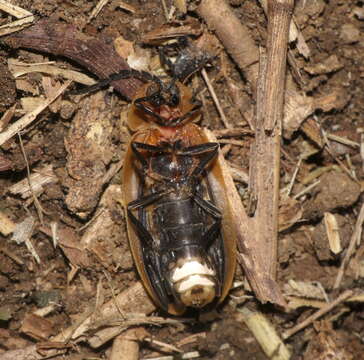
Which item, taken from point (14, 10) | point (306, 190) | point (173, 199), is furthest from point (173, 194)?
point (14, 10)

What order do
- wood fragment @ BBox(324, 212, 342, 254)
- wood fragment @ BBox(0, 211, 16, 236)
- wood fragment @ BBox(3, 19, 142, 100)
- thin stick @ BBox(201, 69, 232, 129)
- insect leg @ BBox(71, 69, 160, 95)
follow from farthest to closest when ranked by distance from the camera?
wood fragment @ BBox(324, 212, 342, 254) < thin stick @ BBox(201, 69, 232, 129) < wood fragment @ BBox(0, 211, 16, 236) < insect leg @ BBox(71, 69, 160, 95) < wood fragment @ BBox(3, 19, 142, 100)

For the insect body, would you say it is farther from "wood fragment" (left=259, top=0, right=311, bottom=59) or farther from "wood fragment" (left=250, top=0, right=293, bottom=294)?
"wood fragment" (left=259, top=0, right=311, bottom=59)

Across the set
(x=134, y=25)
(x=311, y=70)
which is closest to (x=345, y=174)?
(x=311, y=70)

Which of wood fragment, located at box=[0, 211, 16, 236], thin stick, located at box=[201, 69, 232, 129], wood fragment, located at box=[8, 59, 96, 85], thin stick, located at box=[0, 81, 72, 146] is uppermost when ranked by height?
wood fragment, located at box=[8, 59, 96, 85]

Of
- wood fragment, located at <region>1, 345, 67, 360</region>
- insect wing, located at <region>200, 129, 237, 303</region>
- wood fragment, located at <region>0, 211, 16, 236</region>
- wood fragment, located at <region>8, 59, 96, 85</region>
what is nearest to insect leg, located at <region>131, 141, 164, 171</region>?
insect wing, located at <region>200, 129, 237, 303</region>

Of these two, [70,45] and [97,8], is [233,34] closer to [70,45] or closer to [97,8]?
[97,8]

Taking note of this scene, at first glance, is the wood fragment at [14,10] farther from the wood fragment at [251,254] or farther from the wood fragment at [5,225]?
the wood fragment at [251,254]
